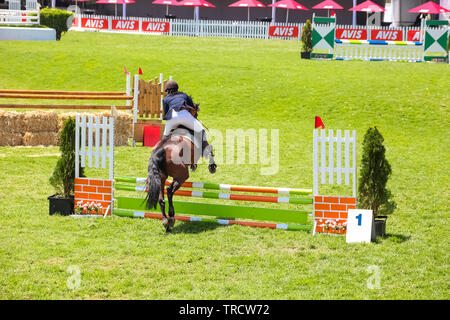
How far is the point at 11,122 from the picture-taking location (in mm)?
16812

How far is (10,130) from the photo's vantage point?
16906 millimetres

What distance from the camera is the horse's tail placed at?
9312 millimetres

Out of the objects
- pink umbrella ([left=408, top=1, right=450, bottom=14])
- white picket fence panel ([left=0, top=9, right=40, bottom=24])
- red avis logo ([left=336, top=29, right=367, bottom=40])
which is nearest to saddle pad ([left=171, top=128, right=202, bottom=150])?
white picket fence panel ([left=0, top=9, right=40, bottom=24])

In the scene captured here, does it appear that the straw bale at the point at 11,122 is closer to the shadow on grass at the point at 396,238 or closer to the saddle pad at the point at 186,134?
the saddle pad at the point at 186,134

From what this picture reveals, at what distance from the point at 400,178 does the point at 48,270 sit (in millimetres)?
8171

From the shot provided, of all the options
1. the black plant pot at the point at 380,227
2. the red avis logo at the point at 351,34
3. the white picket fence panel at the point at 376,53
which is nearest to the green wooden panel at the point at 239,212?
the black plant pot at the point at 380,227

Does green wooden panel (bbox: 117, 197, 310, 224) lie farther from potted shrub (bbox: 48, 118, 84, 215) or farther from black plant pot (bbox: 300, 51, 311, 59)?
black plant pot (bbox: 300, 51, 311, 59)

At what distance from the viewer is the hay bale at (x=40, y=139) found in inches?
666

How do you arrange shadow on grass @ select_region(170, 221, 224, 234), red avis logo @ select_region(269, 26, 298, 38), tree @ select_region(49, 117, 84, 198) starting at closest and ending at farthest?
shadow on grass @ select_region(170, 221, 224, 234)
tree @ select_region(49, 117, 84, 198)
red avis logo @ select_region(269, 26, 298, 38)

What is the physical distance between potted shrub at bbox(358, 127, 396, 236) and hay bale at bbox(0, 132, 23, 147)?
10469 mm

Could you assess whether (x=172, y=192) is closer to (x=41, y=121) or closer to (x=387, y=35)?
(x=41, y=121)

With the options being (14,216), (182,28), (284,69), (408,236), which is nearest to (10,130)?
(14,216)

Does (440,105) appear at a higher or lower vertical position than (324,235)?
higher

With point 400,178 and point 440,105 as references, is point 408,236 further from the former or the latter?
point 440,105
